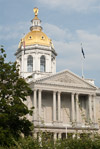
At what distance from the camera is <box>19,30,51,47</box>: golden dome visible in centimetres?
6575

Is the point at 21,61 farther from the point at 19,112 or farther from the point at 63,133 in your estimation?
the point at 19,112

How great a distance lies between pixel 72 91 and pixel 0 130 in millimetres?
32815

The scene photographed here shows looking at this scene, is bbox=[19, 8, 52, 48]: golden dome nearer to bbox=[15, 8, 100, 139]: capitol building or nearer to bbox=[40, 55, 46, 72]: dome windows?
bbox=[15, 8, 100, 139]: capitol building

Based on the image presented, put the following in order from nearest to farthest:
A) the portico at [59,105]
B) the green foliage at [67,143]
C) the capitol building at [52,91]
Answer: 1. the green foliage at [67,143]
2. the portico at [59,105]
3. the capitol building at [52,91]

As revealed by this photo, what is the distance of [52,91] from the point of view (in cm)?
5669

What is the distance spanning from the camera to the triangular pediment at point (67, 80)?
56562 mm

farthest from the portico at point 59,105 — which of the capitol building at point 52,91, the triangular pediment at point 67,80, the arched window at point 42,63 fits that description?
the arched window at point 42,63

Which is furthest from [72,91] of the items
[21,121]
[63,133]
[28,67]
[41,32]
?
[21,121]

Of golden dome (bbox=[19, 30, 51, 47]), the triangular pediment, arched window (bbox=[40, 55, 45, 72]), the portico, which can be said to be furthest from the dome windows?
the triangular pediment

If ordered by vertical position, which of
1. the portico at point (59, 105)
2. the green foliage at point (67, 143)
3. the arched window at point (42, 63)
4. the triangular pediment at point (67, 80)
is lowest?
the green foliage at point (67, 143)

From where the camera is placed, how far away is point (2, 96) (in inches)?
1129

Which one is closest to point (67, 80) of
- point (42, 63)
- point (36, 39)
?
point (42, 63)

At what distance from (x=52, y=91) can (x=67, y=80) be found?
3.61 m

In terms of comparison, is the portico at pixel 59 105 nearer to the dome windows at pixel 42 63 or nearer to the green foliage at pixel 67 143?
the dome windows at pixel 42 63
